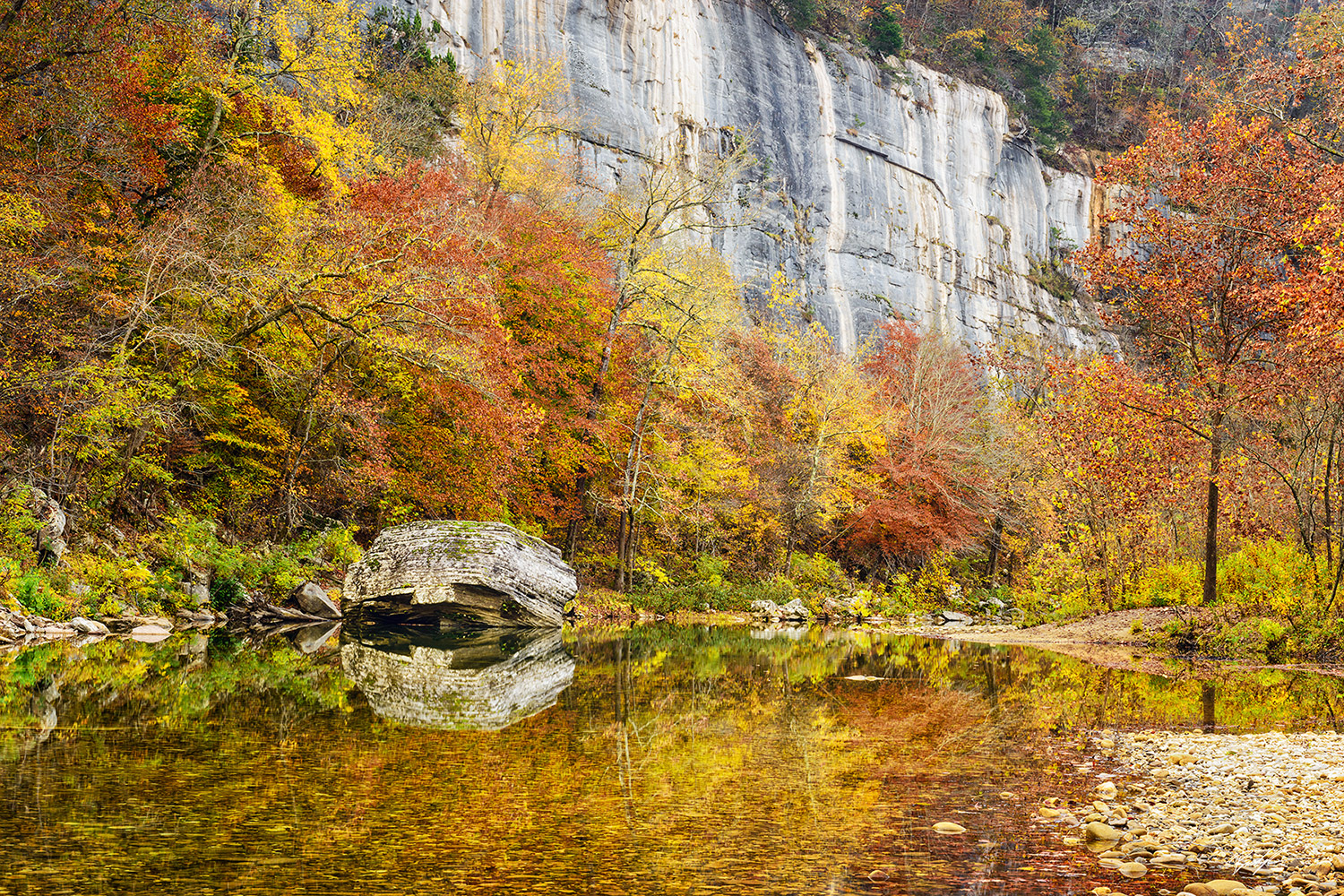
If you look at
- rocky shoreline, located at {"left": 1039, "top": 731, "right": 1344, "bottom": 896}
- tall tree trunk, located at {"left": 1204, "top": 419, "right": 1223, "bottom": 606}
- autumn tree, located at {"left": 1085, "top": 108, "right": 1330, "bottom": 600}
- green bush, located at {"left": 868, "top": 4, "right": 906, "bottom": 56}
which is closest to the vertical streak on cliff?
green bush, located at {"left": 868, "top": 4, "right": 906, "bottom": 56}

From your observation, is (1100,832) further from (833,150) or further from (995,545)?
(833,150)

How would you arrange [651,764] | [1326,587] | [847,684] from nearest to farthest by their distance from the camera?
[651,764]
[847,684]
[1326,587]

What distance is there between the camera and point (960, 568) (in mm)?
33281

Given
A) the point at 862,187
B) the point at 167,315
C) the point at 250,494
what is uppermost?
the point at 862,187

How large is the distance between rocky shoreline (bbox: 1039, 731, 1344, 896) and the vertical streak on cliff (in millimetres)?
41484

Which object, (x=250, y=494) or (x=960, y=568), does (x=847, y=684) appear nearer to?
(x=250, y=494)

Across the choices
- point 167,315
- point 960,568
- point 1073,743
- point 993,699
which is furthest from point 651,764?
point 960,568

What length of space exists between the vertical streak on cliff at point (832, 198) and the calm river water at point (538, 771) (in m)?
37.9

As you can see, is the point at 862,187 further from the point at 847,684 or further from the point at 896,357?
the point at 847,684

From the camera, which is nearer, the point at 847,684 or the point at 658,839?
the point at 658,839

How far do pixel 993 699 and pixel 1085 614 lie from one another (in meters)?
10.9

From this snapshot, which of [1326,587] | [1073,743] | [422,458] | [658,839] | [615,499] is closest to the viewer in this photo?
[658,839]

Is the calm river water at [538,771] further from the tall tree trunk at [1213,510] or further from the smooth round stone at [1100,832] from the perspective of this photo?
the tall tree trunk at [1213,510]

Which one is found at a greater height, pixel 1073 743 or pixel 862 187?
pixel 862 187
